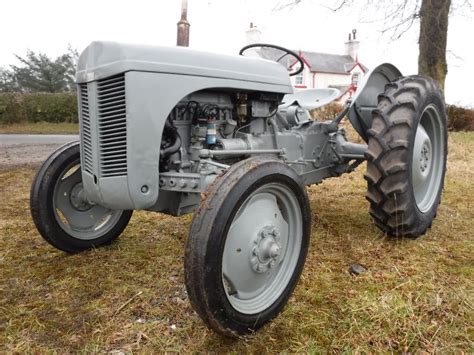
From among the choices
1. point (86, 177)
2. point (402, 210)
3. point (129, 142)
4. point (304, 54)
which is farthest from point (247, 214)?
point (304, 54)

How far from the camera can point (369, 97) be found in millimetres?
3750

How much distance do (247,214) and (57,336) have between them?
115cm

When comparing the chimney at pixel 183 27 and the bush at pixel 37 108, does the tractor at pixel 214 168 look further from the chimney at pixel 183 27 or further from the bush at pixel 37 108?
the bush at pixel 37 108

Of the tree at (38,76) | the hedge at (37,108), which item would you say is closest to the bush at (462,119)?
the hedge at (37,108)

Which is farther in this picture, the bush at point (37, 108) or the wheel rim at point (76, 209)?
the bush at point (37, 108)

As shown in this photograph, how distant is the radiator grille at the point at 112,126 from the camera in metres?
2.07

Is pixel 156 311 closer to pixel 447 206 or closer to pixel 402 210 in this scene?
pixel 402 210

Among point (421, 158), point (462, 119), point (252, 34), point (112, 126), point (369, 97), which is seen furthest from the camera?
point (252, 34)

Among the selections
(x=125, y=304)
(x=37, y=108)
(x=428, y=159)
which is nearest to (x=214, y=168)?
(x=125, y=304)

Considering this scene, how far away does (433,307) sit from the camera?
2.10m

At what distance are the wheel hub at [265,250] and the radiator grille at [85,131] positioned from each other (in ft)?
Answer: 3.58

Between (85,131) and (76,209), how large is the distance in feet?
2.86

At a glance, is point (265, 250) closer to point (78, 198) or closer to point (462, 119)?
point (78, 198)

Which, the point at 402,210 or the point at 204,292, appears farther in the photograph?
the point at 402,210
